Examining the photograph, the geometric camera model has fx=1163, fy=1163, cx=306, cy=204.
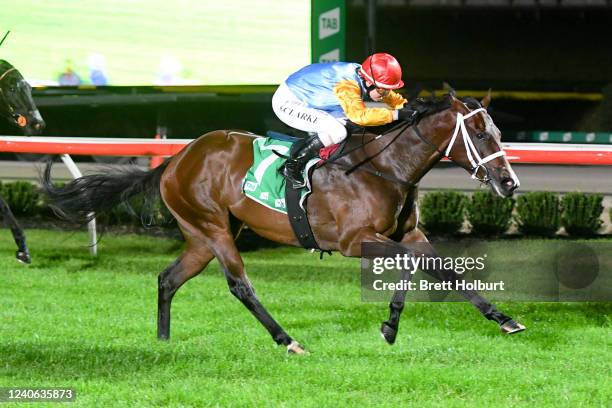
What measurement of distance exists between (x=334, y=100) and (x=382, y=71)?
1.25 feet

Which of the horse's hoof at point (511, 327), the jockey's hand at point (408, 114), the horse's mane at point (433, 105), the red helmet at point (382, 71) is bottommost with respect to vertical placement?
the horse's hoof at point (511, 327)

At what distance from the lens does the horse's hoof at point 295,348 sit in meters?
6.07

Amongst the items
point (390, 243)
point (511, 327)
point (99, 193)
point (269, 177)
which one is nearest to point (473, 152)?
point (390, 243)

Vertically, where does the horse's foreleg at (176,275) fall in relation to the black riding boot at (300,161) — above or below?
below

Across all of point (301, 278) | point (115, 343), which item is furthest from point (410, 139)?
point (301, 278)

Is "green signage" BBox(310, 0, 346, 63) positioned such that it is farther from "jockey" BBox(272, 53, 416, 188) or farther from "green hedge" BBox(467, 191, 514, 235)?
"jockey" BBox(272, 53, 416, 188)

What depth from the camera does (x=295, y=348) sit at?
609cm

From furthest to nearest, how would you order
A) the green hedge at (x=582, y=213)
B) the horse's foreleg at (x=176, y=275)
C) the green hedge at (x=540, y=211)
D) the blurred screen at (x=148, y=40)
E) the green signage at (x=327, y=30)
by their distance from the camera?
the blurred screen at (x=148, y=40), the green signage at (x=327, y=30), the green hedge at (x=540, y=211), the green hedge at (x=582, y=213), the horse's foreleg at (x=176, y=275)

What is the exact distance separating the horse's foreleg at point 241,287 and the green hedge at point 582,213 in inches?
207

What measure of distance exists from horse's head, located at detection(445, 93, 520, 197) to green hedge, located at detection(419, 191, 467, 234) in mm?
5034

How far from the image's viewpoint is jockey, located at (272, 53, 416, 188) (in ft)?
19.5

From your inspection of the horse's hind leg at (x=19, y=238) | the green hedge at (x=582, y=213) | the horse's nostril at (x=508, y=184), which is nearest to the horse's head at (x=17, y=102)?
the horse's hind leg at (x=19, y=238)

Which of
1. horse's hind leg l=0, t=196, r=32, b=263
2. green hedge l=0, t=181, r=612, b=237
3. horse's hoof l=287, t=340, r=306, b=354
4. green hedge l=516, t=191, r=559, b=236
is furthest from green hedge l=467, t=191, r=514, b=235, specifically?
horse's hoof l=287, t=340, r=306, b=354

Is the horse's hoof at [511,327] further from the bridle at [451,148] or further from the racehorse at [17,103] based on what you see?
the racehorse at [17,103]
